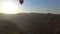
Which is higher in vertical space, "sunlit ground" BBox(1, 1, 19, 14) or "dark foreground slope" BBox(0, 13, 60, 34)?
"sunlit ground" BBox(1, 1, 19, 14)

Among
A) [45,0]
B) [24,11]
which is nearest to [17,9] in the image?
[24,11]

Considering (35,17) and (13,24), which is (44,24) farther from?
(13,24)

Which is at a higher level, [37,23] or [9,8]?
[9,8]

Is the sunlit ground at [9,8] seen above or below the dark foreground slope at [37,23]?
above
